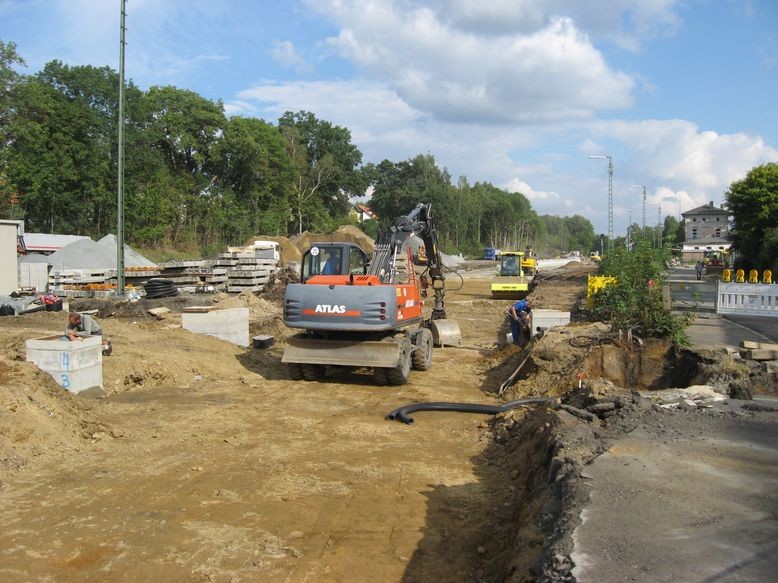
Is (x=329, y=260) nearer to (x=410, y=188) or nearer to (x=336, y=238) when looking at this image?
(x=336, y=238)

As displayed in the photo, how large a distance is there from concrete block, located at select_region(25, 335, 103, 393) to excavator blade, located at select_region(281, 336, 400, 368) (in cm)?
326

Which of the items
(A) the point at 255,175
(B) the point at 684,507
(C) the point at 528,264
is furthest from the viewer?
(A) the point at 255,175

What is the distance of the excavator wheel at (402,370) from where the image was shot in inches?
456

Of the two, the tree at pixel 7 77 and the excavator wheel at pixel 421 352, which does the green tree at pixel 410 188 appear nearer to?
the tree at pixel 7 77

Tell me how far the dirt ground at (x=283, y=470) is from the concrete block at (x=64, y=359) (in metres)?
0.72

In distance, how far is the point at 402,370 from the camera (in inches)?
458

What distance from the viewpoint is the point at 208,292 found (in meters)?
23.6

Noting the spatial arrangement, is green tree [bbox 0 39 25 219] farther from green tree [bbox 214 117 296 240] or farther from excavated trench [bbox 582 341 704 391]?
excavated trench [bbox 582 341 704 391]

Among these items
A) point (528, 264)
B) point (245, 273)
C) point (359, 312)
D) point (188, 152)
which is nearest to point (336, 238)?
point (188, 152)

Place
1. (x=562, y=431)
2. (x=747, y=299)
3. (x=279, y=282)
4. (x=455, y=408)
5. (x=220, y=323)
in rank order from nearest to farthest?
(x=562, y=431) → (x=455, y=408) → (x=220, y=323) → (x=747, y=299) → (x=279, y=282)

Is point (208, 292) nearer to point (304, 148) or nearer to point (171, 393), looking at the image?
point (171, 393)

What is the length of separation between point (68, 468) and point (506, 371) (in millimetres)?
8200

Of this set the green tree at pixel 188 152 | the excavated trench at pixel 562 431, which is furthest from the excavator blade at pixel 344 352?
the green tree at pixel 188 152

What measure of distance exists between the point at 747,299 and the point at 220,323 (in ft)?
48.1
